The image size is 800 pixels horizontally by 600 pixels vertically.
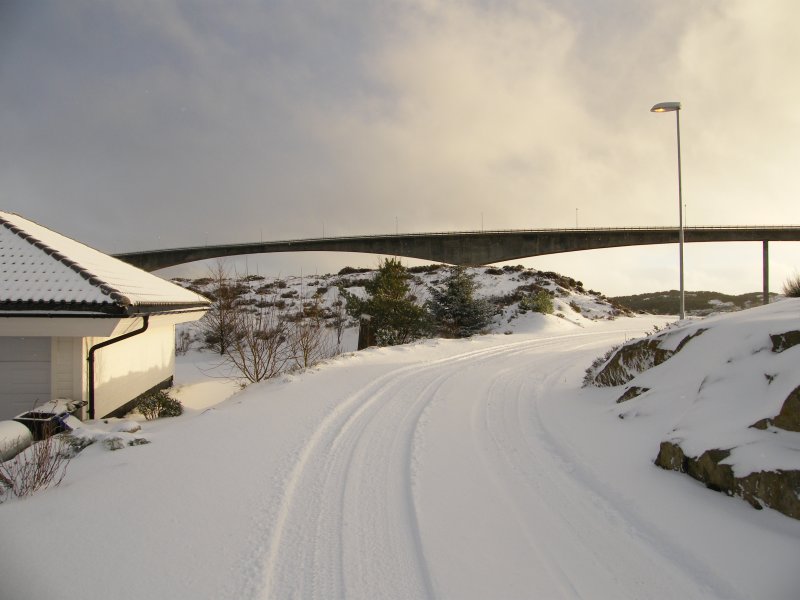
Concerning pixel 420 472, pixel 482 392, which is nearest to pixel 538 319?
pixel 482 392

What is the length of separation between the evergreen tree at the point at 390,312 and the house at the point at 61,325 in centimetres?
952

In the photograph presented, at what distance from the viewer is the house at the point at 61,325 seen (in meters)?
7.18

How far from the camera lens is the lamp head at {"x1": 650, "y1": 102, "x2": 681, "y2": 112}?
1420 centimetres

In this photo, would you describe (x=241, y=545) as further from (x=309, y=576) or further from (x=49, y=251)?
(x=49, y=251)

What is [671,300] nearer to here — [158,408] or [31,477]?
[158,408]

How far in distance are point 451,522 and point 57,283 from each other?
8281 mm

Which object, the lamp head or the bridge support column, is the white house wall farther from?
the bridge support column

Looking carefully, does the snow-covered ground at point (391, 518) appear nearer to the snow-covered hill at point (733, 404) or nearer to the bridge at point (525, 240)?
the snow-covered hill at point (733, 404)

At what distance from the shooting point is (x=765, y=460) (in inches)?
136

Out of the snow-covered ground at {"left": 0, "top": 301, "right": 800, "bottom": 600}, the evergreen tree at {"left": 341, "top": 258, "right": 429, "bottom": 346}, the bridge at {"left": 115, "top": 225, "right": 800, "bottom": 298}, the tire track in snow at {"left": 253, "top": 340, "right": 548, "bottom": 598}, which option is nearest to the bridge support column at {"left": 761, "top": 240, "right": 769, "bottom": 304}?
the bridge at {"left": 115, "top": 225, "right": 800, "bottom": 298}

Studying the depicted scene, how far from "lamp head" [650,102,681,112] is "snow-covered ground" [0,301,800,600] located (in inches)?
467

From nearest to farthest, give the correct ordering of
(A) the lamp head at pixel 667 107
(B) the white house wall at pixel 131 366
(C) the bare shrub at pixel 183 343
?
(B) the white house wall at pixel 131 366
(A) the lamp head at pixel 667 107
(C) the bare shrub at pixel 183 343

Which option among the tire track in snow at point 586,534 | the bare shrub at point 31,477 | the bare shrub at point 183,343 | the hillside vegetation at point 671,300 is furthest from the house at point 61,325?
the hillside vegetation at point 671,300

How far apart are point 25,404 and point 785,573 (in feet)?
34.8
